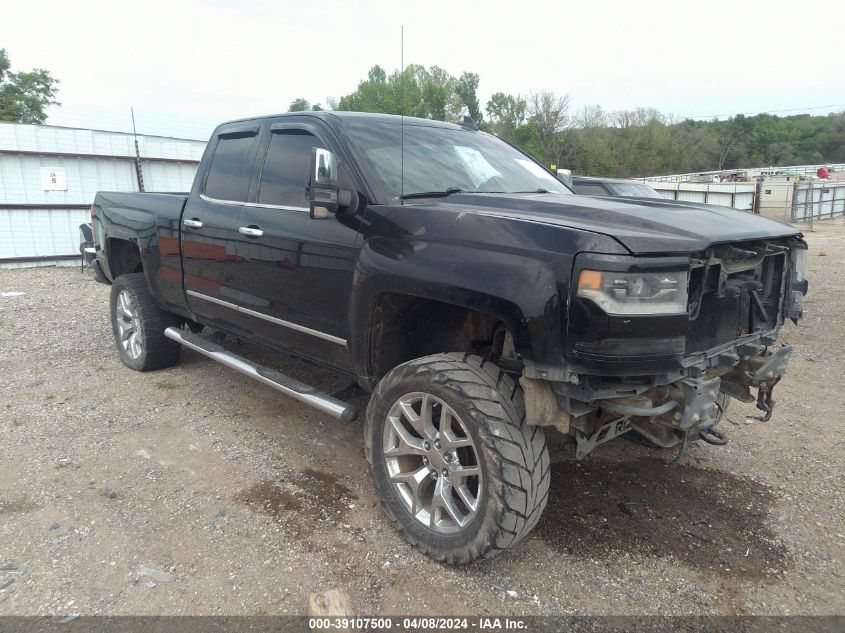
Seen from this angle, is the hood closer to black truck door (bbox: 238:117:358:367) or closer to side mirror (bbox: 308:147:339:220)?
side mirror (bbox: 308:147:339:220)

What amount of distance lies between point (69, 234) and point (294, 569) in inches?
458

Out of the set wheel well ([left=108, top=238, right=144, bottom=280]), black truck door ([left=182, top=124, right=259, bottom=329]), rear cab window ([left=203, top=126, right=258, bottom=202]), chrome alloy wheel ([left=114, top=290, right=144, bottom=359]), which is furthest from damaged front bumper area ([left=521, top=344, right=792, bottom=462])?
wheel well ([left=108, top=238, right=144, bottom=280])

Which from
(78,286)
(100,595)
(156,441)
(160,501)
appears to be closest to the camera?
(100,595)

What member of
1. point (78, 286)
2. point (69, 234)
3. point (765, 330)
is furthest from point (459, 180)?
point (69, 234)

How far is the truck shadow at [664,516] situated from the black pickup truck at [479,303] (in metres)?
0.40

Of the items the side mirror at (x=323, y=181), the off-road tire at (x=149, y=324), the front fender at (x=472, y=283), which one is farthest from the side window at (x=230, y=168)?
the front fender at (x=472, y=283)

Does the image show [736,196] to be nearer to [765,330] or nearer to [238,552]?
[765,330]

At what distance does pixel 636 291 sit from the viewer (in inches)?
87.4

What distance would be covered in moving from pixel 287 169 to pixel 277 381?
1.31 m

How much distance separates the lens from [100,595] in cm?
251

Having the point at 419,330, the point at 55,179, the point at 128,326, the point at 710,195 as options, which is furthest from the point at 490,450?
the point at 710,195

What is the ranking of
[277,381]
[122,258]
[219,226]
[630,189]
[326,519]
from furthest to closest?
[630,189] < [122,258] < [219,226] < [277,381] < [326,519]

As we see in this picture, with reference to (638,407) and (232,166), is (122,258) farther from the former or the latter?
(638,407)

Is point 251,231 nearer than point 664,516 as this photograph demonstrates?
No
